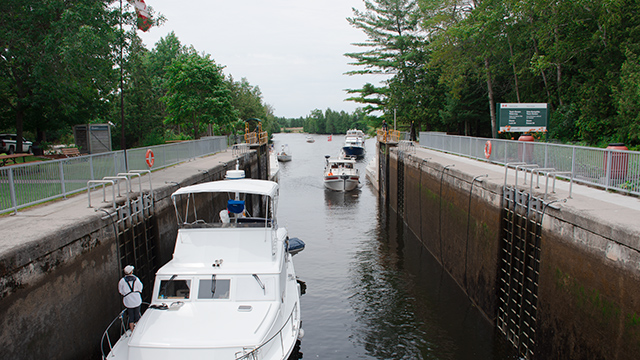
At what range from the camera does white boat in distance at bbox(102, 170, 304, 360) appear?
23.6 feet

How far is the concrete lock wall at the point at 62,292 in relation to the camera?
6.38 m

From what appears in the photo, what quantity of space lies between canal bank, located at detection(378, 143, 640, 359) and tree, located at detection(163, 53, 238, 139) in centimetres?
2600

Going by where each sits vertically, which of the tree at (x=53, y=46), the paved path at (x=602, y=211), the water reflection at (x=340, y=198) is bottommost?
the water reflection at (x=340, y=198)

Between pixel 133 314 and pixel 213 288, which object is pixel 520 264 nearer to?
pixel 213 288

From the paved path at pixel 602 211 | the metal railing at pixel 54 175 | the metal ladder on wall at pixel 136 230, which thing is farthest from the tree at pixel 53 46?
the paved path at pixel 602 211

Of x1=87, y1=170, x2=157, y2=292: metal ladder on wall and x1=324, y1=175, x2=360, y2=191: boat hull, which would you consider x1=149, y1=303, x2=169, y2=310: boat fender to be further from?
x1=324, y1=175, x2=360, y2=191: boat hull

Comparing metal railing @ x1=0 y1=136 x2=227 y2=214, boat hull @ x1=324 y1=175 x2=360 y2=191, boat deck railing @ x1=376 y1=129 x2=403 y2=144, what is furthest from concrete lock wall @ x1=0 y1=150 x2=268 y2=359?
boat deck railing @ x1=376 y1=129 x2=403 y2=144

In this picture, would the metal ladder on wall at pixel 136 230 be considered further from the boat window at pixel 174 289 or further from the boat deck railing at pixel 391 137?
the boat deck railing at pixel 391 137

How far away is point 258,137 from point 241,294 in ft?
106

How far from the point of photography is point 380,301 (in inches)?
557

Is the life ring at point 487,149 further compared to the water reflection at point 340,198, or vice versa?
the water reflection at point 340,198

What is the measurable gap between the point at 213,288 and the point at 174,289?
0.80 m

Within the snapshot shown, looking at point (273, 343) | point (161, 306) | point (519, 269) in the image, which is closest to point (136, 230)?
point (161, 306)

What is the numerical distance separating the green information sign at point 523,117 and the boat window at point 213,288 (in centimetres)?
1531
